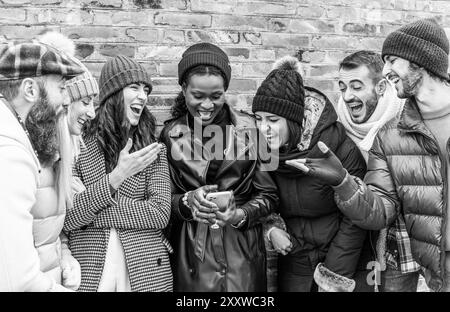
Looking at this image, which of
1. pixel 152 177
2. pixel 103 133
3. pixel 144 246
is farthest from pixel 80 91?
pixel 144 246

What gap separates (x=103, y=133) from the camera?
9.48 ft

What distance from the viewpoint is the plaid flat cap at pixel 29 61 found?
200 centimetres

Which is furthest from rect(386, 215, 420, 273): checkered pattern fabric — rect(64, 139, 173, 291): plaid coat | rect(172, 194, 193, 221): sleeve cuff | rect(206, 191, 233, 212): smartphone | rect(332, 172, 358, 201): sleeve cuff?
rect(64, 139, 173, 291): plaid coat

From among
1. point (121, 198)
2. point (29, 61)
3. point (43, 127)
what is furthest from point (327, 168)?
point (29, 61)

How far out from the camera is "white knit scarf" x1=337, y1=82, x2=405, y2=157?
9.96ft

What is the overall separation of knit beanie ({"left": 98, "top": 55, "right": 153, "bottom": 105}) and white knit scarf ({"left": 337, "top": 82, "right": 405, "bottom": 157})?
1.21 m

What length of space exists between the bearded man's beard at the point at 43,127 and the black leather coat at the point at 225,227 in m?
0.98

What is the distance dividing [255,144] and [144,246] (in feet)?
2.81

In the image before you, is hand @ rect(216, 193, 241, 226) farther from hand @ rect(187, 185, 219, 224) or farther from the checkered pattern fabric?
the checkered pattern fabric

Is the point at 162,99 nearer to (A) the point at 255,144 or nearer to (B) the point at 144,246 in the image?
(A) the point at 255,144

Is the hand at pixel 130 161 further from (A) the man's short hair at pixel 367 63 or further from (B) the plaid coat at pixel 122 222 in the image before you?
(A) the man's short hair at pixel 367 63

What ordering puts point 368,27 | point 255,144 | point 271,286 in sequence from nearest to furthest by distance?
point 255,144 → point 271,286 → point 368,27

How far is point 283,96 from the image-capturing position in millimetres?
3070

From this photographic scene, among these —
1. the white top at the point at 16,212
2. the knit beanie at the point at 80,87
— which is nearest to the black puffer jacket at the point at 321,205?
the knit beanie at the point at 80,87
